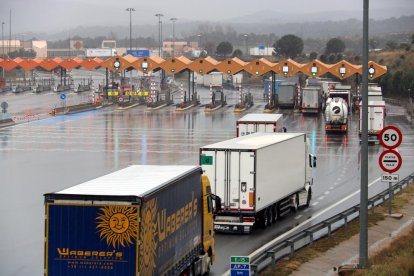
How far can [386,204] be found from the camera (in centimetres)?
3108

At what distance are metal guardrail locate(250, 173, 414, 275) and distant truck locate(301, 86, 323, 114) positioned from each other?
143ft

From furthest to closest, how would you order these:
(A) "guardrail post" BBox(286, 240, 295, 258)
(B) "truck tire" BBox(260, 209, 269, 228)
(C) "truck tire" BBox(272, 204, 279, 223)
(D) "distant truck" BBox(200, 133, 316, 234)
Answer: (C) "truck tire" BBox(272, 204, 279, 223) → (B) "truck tire" BBox(260, 209, 269, 228) → (D) "distant truck" BBox(200, 133, 316, 234) → (A) "guardrail post" BBox(286, 240, 295, 258)

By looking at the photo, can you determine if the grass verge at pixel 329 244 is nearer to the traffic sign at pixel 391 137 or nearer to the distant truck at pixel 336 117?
the traffic sign at pixel 391 137

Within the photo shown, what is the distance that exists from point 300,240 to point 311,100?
51.8m

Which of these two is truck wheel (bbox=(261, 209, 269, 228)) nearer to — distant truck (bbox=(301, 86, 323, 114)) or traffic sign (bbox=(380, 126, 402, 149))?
traffic sign (bbox=(380, 126, 402, 149))

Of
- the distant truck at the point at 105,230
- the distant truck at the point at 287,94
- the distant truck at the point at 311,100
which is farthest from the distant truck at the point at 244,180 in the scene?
the distant truck at the point at 287,94

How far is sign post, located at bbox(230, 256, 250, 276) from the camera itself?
14.0 metres

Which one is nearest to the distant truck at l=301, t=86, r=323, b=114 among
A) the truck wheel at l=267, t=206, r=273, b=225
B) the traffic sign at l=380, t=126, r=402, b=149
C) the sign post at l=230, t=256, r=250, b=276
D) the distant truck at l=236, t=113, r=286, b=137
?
the distant truck at l=236, t=113, r=286, b=137

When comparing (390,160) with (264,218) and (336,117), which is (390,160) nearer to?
(264,218)

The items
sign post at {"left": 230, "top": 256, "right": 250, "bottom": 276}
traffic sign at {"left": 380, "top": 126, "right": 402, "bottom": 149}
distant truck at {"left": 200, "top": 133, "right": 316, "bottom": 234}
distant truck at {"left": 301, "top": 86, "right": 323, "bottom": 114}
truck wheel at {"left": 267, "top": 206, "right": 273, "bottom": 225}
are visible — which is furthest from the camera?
distant truck at {"left": 301, "top": 86, "right": 323, "bottom": 114}

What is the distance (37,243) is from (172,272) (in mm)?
8754

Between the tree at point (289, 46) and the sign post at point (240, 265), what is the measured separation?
508ft

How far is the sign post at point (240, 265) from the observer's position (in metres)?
14.0

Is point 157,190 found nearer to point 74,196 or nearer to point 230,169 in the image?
point 74,196
